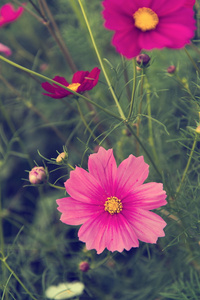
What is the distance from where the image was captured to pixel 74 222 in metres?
0.56

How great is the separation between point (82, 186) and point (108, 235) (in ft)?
0.29

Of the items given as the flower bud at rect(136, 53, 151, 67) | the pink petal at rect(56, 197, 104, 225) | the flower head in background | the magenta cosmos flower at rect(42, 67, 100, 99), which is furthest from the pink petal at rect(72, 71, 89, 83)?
the flower head in background

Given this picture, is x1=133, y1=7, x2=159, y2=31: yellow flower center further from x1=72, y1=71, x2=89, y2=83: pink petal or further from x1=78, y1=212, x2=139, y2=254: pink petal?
x1=78, y1=212, x2=139, y2=254: pink petal

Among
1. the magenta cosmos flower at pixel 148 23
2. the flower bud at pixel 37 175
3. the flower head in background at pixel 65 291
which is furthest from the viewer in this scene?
the flower head in background at pixel 65 291

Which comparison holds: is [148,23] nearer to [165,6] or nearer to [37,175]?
[165,6]

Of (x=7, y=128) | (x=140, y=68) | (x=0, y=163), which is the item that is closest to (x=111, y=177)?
(x=140, y=68)

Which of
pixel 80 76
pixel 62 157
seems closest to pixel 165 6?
pixel 80 76

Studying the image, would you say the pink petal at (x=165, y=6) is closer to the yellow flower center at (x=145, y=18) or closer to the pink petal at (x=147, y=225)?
the yellow flower center at (x=145, y=18)

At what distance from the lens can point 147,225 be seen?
1.83 ft

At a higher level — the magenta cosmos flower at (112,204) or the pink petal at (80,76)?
the pink petal at (80,76)

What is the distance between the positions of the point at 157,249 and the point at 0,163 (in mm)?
480

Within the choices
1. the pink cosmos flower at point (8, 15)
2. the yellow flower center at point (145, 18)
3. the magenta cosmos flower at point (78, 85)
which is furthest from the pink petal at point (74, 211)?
the pink cosmos flower at point (8, 15)

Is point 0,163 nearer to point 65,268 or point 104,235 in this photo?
point 65,268

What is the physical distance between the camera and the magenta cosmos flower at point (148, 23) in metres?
0.50
